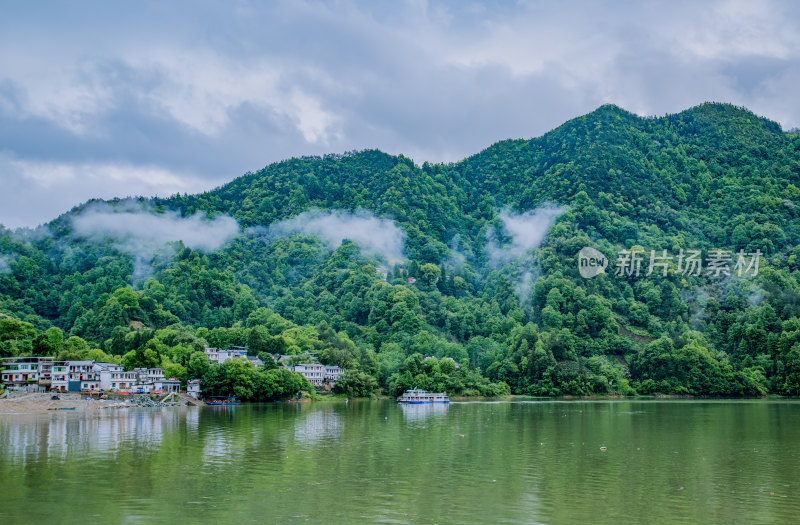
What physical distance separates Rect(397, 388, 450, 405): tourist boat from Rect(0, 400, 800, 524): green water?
39.8m

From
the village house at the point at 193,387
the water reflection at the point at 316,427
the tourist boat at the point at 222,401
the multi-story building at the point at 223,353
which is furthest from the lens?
the multi-story building at the point at 223,353

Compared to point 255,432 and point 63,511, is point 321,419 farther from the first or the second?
point 63,511

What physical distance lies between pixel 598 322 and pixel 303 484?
11220 centimetres

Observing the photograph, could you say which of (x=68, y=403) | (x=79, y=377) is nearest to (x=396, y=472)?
(x=68, y=403)

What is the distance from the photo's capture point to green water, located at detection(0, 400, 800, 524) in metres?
25.6

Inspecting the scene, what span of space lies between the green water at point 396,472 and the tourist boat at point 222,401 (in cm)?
2880

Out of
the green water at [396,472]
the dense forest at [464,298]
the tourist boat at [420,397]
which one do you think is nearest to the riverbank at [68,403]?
the dense forest at [464,298]

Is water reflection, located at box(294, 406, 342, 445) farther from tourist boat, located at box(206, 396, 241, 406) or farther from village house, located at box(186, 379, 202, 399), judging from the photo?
village house, located at box(186, 379, 202, 399)

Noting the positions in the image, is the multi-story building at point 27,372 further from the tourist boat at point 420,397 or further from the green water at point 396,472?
the tourist boat at point 420,397

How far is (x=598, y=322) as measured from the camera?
135000 millimetres

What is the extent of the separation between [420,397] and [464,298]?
71.1m

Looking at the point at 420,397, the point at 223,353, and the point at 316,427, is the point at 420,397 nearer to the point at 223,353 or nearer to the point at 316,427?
the point at 223,353

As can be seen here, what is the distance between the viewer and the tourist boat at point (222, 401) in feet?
289

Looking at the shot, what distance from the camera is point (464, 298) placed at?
555 ft
